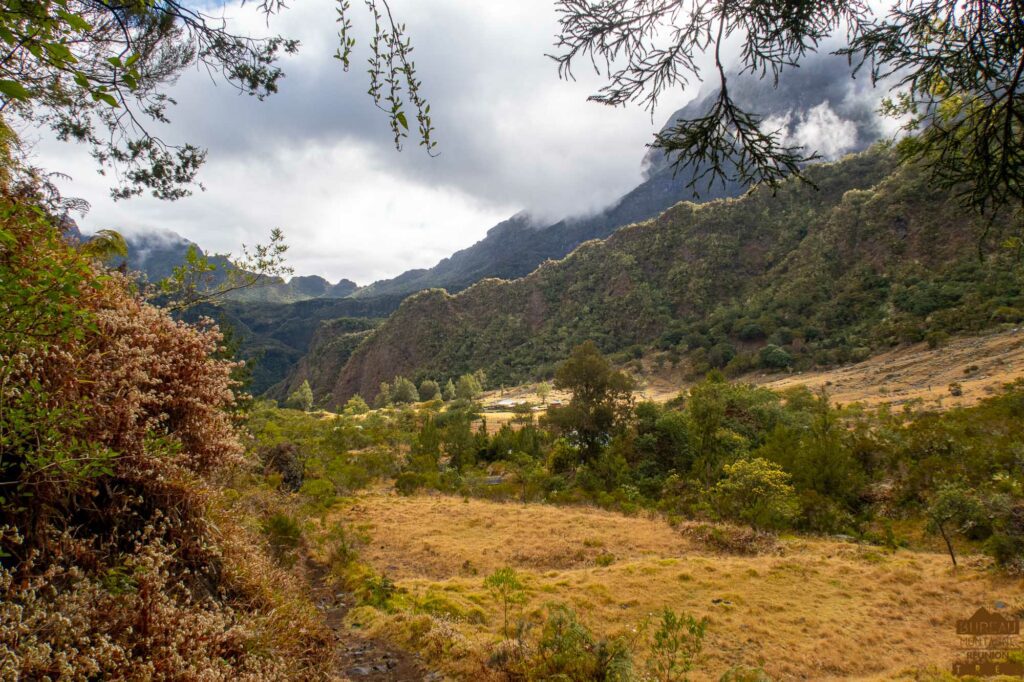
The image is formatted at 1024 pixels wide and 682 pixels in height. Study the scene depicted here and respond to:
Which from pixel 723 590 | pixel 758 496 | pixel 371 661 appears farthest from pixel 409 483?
pixel 723 590

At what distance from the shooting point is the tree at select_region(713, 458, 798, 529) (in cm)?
1095

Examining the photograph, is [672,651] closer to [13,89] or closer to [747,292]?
[13,89]

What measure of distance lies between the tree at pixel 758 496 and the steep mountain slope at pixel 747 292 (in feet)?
109

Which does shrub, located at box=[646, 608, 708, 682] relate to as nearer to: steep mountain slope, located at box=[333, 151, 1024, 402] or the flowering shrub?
the flowering shrub

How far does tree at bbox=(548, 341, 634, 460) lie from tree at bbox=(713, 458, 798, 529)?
280 inches

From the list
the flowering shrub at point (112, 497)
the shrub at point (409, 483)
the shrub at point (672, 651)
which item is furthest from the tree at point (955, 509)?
the shrub at point (409, 483)

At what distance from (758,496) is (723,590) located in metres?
4.43

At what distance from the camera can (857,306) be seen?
4806 cm

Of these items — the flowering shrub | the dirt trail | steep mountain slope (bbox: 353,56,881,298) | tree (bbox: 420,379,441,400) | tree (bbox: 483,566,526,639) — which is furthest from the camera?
steep mountain slope (bbox: 353,56,881,298)

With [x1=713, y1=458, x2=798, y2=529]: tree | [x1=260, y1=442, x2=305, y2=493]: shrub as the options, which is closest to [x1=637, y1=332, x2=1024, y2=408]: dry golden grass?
[x1=713, y1=458, x2=798, y2=529]: tree

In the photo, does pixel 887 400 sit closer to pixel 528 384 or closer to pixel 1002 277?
pixel 1002 277

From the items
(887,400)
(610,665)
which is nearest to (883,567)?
(610,665)

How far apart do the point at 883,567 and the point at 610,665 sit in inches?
283

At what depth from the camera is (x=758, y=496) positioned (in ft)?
37.3
